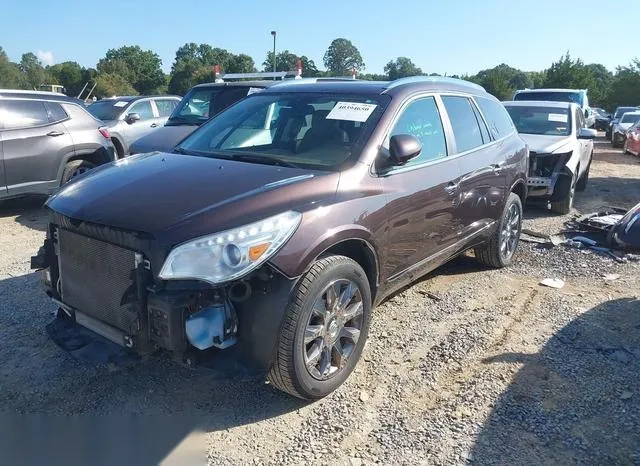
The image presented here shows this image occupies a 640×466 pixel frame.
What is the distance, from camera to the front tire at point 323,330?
2.96 meters

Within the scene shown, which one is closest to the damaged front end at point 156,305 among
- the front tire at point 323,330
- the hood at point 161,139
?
the front tire at point 323,330

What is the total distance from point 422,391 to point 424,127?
6.43 ft

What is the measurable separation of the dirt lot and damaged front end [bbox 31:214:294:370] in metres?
0.36

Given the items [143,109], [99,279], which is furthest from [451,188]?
[143,109]

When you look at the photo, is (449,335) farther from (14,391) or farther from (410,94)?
(14,391)

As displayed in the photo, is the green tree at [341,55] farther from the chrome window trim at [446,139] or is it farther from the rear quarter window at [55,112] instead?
the chrome window trim at [446,139]

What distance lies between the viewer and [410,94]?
13.6 ft

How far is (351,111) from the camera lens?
393 centimetres

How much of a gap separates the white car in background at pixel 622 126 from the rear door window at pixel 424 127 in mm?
21021

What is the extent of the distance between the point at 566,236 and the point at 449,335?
3.89m

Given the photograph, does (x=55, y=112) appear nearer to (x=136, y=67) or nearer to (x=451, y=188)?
(x=451, y=188)

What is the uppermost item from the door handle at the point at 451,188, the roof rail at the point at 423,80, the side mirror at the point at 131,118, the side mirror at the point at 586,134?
the roof rail at the point at 423,80

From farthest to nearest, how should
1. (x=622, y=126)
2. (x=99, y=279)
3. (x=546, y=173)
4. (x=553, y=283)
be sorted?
(x=622, y=126) < (x=546, y=173) < (x=553, y=283) < (x=99, y=279)

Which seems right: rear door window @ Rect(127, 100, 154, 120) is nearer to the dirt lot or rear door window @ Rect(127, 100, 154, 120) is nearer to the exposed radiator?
the dirt lot
